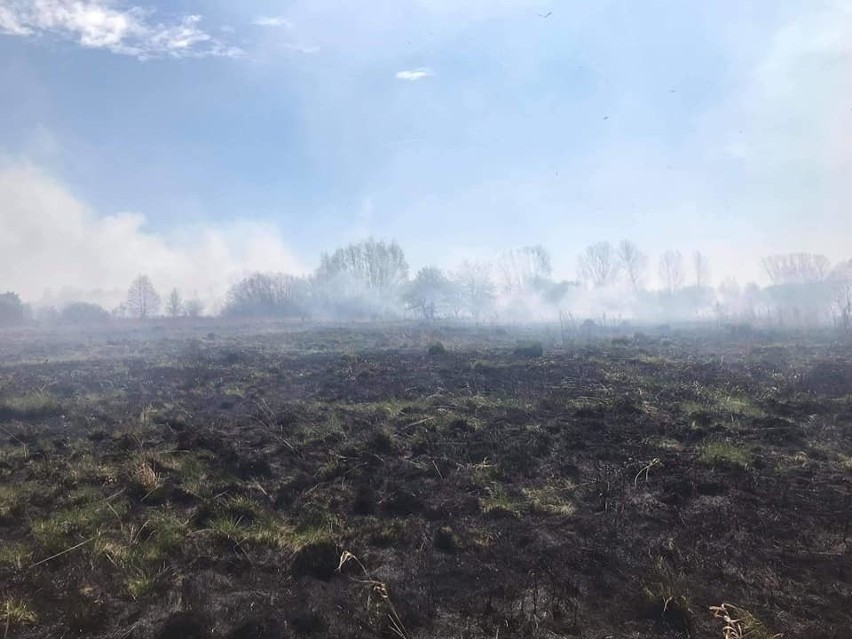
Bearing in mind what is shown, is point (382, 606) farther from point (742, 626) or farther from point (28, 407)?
point (28, 407)

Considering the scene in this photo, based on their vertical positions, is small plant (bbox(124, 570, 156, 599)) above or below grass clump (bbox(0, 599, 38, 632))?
below

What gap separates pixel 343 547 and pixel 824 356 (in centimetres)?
2223

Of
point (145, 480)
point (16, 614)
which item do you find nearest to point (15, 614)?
point (16, 614)

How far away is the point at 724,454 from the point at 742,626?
4.66m

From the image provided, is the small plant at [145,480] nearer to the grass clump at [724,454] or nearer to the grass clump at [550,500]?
the grass clump at [550,500]

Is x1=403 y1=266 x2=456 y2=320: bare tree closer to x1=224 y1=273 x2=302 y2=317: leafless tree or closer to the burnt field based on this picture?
x1=224 y1=273 x2=302 y2=317: leafless tree

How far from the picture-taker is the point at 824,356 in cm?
1928

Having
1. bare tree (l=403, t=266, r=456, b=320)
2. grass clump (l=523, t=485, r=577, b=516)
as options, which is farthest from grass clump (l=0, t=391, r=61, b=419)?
bare tree (l=403, t=266, r=456, b=320)

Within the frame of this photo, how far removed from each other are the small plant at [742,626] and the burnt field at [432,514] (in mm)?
24

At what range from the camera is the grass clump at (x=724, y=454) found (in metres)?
7.31

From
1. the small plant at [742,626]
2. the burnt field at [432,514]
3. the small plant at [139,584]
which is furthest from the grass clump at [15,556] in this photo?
the small plant at [742,626]

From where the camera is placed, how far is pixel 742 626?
Answer: 3.70 m

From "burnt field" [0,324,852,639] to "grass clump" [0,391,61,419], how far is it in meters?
0.04

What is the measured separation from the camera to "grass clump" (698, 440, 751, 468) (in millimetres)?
7314
